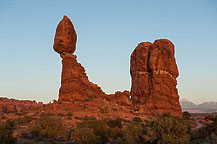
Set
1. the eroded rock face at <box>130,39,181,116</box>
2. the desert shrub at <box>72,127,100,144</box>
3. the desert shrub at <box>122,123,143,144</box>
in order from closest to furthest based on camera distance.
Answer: the desert shrub at <box>122,123,143,144</box> → the desert shrub at <box>72,127,100,144</box> → the eroded rock face at <box>130,39,181,116</box>

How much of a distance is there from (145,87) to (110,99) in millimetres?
7274

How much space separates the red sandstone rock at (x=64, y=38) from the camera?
29812mm

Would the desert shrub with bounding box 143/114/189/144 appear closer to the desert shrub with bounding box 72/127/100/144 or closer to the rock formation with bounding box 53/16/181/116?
the desert shrub with bounding box 72/127/100/144

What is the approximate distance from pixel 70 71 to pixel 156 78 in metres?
15.7

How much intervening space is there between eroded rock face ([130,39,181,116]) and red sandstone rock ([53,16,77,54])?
14249 mm

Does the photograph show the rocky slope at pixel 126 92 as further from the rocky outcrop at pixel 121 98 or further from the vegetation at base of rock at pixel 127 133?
the vegetation at base of rock at pixel 127 133

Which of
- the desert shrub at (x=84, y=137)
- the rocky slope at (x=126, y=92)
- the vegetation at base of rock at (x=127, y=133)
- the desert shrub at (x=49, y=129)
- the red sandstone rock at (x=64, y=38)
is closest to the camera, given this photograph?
the vegetation at base of rock at (x=127, y=133)

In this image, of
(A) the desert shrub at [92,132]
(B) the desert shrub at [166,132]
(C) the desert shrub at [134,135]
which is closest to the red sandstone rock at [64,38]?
(A) the desert shrub at [92,132]

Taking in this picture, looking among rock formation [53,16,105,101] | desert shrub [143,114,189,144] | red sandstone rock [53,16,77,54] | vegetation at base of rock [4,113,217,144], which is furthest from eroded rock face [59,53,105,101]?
desert shrub [143,114,189,144]

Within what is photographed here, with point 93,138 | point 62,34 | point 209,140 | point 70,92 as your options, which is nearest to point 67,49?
point 62,34

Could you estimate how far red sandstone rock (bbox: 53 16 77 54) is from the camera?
29.8 metres

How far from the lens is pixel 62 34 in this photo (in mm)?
29906

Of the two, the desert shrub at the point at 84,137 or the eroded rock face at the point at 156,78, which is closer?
the desert shrub at the point at 84,137

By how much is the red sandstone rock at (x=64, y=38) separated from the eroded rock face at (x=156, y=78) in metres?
14.2
